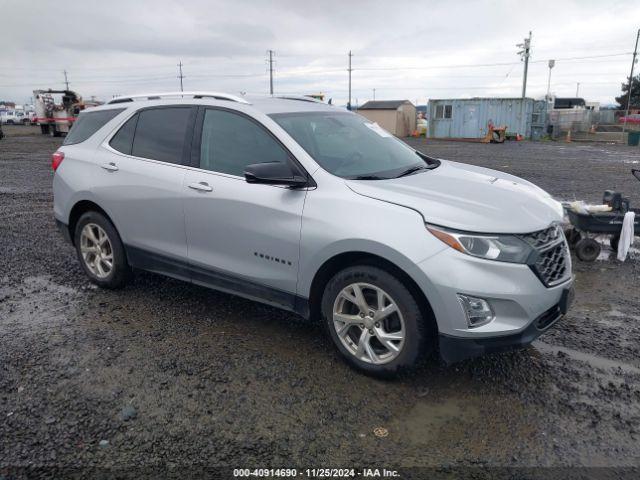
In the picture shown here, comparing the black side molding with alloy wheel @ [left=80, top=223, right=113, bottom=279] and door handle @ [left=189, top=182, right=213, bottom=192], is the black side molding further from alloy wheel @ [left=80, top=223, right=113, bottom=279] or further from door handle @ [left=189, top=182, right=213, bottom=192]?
door handle @ [left=189, top=182, right=213, bottom=192]

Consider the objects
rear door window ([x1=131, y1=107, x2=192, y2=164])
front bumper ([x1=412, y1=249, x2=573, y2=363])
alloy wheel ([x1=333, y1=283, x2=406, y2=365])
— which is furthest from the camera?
rear door window ([x1=131, y1=107, x2=192, y2=164])

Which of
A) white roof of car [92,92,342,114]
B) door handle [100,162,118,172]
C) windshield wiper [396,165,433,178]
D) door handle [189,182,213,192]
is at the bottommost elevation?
door handle [189,182,213,192]

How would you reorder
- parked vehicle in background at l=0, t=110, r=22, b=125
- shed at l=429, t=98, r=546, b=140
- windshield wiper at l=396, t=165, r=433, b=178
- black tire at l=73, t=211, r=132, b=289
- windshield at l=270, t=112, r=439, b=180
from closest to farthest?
1. windshield at l=270, t=112, r=439, b=180
2. windshield wiper at l=396, t=165, r=433, b=178
3. black tire at l=73, t=211, r=132, b=289
4. shed at l=429, t=98, r=546, b=140
5. parked vehicle in background at l=0, t=110, r=22, b=125

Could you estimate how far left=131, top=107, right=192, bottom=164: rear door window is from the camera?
4547mm

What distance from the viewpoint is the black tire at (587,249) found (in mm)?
6367

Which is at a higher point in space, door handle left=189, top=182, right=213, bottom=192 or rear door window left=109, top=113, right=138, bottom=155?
rear door window left=109, top=113, right=138, bottom=155

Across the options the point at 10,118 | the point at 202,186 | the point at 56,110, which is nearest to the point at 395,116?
the point at 56,110

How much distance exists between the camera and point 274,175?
143 inches

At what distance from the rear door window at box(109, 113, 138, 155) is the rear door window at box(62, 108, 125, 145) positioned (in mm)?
236

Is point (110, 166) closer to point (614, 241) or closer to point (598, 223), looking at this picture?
point (598, 223)

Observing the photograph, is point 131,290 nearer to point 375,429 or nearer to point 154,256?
point 154,256

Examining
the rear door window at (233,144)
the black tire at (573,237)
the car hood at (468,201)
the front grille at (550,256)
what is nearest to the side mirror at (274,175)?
the rear door window at (233,144)

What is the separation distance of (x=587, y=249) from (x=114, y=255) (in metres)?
5.29

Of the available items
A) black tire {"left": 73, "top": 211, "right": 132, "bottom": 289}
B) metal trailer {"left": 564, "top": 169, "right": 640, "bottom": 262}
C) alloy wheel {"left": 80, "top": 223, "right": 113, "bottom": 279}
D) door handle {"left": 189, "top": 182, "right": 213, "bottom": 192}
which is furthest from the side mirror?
metal trailer {"left": 564, "top": 169, "right": 640, "bottom": 262}
